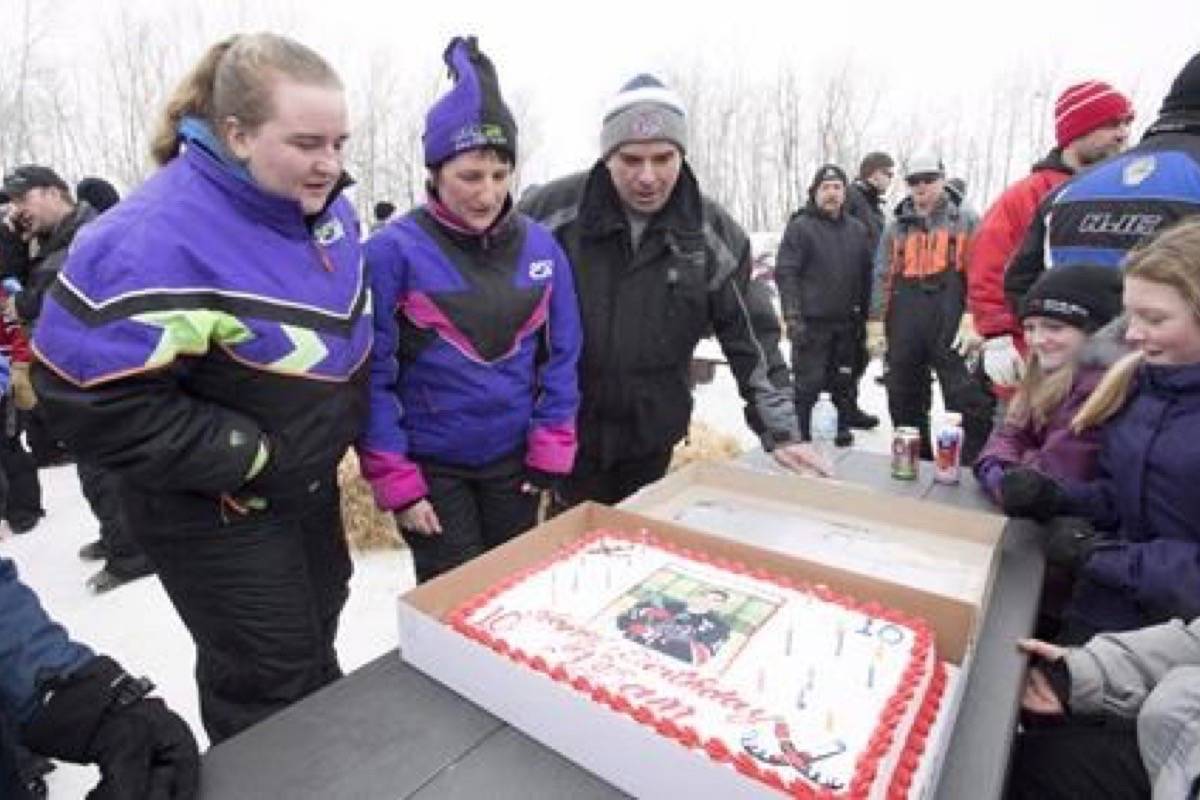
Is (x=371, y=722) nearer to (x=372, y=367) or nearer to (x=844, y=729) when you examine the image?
(x=844, y=729)

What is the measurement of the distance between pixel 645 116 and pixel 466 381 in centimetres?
85

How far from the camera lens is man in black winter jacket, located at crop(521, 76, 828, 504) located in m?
2.18

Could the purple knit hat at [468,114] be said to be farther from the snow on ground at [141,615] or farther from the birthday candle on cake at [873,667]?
the snow on ground at [141,615]

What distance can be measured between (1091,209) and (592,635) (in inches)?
90.2

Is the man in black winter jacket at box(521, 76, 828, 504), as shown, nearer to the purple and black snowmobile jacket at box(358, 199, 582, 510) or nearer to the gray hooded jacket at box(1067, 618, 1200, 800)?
the purple and black snowmobile jacket at box(358, 199, 582, 510)

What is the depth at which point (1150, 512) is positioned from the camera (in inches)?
69.6

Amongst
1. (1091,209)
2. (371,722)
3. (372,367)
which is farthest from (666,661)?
(1091,209)

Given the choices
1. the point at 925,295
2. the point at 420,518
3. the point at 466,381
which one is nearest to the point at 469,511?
the point at 420,518

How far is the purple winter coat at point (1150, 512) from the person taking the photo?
1.63 meters

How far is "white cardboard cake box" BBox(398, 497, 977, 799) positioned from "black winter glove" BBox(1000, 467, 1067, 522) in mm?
815

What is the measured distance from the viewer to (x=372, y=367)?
1845 millimetres

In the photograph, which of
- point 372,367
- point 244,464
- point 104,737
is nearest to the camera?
point 104,737

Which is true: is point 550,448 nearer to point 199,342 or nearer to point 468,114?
point 468,114

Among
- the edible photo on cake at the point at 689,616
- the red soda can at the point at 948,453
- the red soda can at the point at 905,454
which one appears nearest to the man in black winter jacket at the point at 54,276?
the edible photo on cake at the point at 689,616
